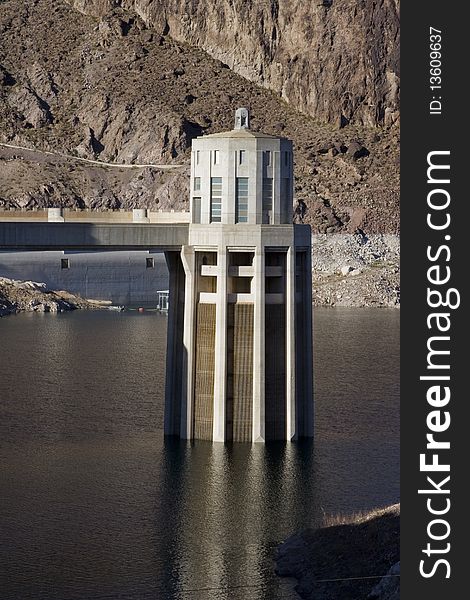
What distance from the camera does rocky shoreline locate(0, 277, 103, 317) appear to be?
14775 centimetres

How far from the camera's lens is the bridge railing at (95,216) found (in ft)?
224

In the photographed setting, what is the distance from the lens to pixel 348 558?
160ft

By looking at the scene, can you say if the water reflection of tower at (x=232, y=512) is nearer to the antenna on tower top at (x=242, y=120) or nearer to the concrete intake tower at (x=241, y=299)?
the concrete intake tower at (x=241, y=299)

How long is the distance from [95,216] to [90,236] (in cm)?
377

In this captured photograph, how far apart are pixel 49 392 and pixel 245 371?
2038 centimetres

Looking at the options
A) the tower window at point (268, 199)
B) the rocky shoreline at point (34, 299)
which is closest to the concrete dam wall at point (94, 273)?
the rocky shoreline at point (34, 299)

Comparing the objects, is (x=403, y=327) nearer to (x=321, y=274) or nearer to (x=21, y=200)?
(x=321, y=274)

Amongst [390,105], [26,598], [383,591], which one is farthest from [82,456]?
[390,105]

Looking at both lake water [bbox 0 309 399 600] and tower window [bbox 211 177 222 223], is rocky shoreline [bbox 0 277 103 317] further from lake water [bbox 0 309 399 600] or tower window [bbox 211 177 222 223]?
tower window [bbox 211 177 222 223]

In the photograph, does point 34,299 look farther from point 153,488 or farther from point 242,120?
point 153,488

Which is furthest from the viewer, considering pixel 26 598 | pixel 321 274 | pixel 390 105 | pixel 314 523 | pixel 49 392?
pixel 390 105

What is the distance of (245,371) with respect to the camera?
65938 millimetres

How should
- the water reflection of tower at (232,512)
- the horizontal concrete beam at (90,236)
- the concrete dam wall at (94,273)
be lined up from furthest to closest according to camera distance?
1. the concrete dam wall at (94,273)
2. the horizontal concrete beam at (90,236)
3. the water reflection of tower at (232,512)

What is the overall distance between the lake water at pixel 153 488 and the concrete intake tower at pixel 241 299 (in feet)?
4.58
